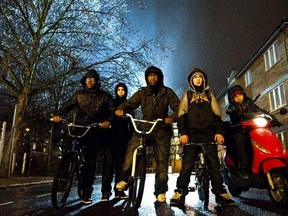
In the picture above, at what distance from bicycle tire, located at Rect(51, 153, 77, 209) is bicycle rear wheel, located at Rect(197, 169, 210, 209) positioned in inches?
71.5

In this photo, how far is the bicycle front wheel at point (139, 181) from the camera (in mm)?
3555

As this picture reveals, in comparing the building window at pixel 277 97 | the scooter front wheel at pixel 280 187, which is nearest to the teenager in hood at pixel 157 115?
the scooter front wheel at pixel 280 187

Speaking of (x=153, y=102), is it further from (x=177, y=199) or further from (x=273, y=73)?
(x=273, y=73)

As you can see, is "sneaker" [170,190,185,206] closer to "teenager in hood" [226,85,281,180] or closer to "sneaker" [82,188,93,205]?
Result: "teenager in hood" [226,85,281,180]

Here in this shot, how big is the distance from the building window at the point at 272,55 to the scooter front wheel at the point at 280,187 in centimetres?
1565

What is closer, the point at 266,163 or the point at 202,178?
the point at 266,163

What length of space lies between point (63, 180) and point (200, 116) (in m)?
2.13

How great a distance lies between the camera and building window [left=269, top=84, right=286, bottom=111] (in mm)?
16984

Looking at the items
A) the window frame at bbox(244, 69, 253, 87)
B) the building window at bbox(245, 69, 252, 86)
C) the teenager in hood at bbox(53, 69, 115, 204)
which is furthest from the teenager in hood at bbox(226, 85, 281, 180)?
the building window at bbox(245, 69, 252, 86)

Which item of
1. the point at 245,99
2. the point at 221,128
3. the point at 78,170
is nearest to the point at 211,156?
the point at 221,128

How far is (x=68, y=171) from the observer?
3953 millimetres

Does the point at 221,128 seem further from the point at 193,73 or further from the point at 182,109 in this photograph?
the point at 193,73

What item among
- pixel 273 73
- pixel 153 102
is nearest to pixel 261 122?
pixel 153 102

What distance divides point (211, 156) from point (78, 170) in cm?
193
